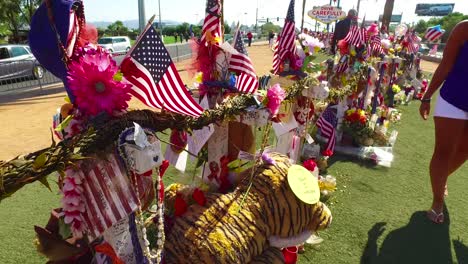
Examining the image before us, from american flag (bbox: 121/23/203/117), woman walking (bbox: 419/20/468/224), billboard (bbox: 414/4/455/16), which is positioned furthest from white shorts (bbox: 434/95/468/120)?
billboard (bbox: 414/4/455/16)

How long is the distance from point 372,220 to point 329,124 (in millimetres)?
1871

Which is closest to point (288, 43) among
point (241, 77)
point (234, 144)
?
point (241, 77)

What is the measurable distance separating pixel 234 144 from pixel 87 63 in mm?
1658

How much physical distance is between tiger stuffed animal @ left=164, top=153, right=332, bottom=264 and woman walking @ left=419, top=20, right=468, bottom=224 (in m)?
1.61

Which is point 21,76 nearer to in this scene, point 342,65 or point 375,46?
point 342,65

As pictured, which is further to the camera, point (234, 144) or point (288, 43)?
point (288, 43)

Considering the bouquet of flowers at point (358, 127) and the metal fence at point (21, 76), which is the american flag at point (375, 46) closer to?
the bouquet of flowers at point (358, 127)

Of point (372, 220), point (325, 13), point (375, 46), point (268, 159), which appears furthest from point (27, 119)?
point (325, 13)

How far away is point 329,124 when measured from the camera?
5359 millimetres

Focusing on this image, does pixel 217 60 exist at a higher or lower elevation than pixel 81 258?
higher

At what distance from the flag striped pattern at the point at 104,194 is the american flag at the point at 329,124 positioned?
158 inches

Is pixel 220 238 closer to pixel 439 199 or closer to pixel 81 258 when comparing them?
pixel 81 258

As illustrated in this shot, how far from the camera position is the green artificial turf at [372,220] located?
3252 mm

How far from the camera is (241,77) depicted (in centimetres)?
292
